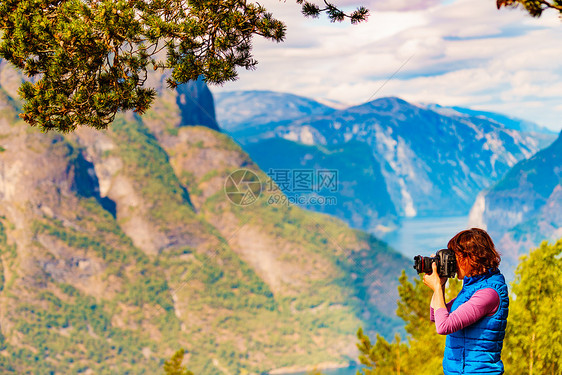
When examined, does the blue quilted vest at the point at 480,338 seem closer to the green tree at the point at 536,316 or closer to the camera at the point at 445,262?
the camera at the point at 445,262

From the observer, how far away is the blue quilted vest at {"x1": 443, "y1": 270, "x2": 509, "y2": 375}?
5.54m

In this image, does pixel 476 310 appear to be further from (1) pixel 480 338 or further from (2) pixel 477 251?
(2) pixel 477 251

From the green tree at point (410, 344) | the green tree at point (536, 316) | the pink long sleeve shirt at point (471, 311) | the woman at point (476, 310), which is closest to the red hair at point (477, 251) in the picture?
the woman at point (476, 310)

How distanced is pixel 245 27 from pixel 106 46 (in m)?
2.59

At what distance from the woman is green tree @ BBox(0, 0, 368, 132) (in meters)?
6.29

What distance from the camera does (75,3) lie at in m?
9.55

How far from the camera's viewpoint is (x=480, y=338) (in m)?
5.60

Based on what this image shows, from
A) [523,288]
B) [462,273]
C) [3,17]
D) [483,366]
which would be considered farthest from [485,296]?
[3,17]

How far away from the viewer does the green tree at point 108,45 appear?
9.46 m

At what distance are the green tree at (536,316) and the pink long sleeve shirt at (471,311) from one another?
20.1ft

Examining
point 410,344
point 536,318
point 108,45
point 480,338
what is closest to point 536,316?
point 536,318

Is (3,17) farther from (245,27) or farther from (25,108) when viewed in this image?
(245,27)

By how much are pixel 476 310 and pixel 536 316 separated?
6715 millimetres

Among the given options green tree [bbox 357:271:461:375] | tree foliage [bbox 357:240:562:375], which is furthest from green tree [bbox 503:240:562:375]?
green tree [bbox 357:271:461:375]
